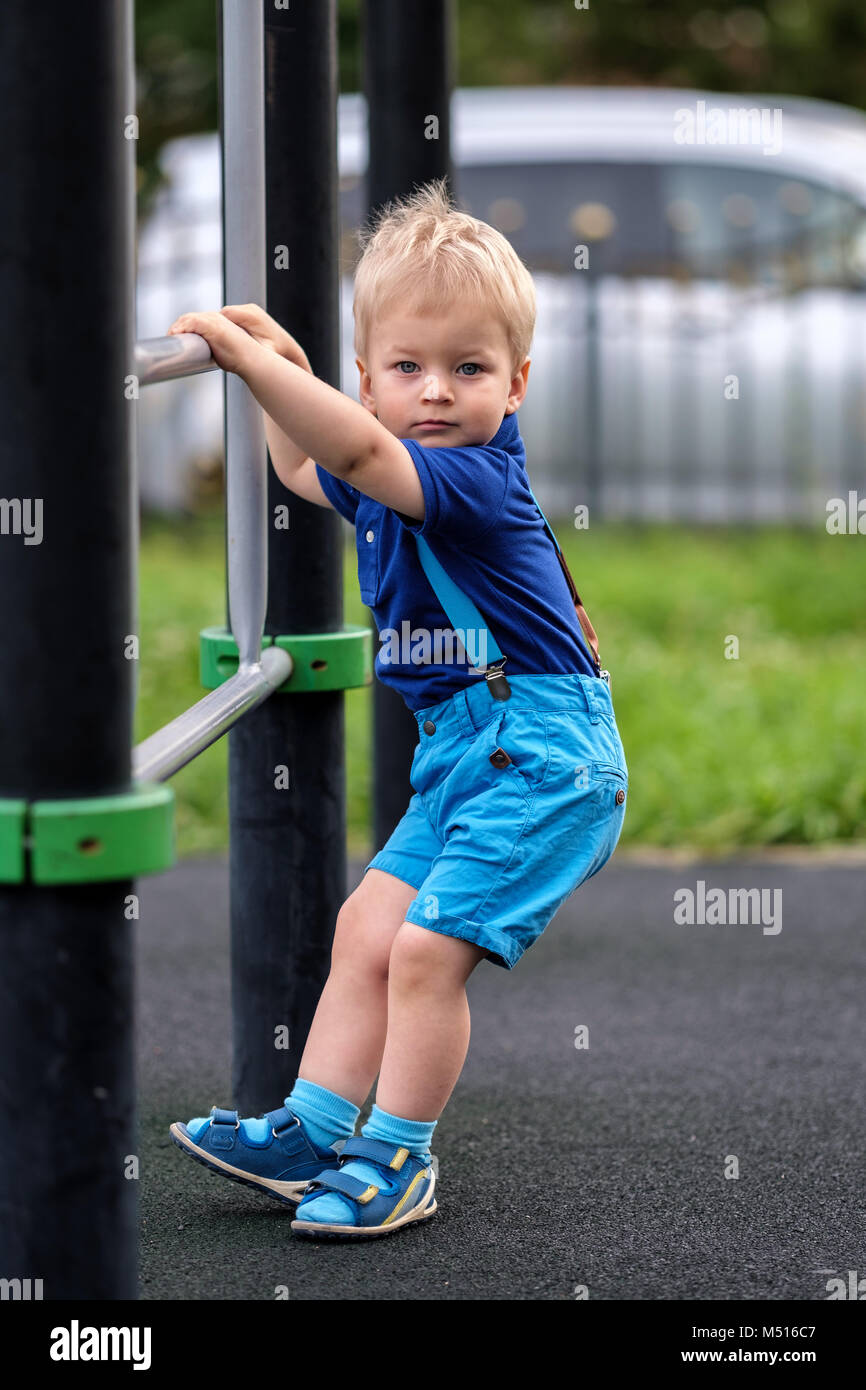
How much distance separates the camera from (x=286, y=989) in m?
2.38

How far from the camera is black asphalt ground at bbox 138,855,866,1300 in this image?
2.01 m

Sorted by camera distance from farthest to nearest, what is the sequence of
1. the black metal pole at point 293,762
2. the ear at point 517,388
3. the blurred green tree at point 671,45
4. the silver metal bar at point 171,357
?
the blurred green tree at point 671,45 < the black metal pole at point 293,762 < the ear at point 517,388 < the silver metal bar at point 171,357

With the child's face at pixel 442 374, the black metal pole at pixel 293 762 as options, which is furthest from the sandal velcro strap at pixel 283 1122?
the child's face at pixel 442 374

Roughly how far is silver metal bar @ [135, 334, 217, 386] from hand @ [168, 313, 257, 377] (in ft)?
0.03

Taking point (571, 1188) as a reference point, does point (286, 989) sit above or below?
above

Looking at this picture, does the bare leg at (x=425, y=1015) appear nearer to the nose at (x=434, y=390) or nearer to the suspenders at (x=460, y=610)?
the suspenders at (x=460, y=610)

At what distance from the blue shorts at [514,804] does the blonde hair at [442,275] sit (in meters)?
0.40

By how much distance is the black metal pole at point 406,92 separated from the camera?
304 centimetres

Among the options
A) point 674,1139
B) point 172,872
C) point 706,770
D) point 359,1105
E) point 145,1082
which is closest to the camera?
point 359,1105

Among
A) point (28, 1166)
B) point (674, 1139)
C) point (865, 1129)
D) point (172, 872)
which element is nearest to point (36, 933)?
point (28, 1166)

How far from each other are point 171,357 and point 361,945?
0.77m

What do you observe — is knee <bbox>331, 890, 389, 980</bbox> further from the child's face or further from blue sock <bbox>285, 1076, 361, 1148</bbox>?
the child's face

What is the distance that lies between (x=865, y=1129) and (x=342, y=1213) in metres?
0.85
